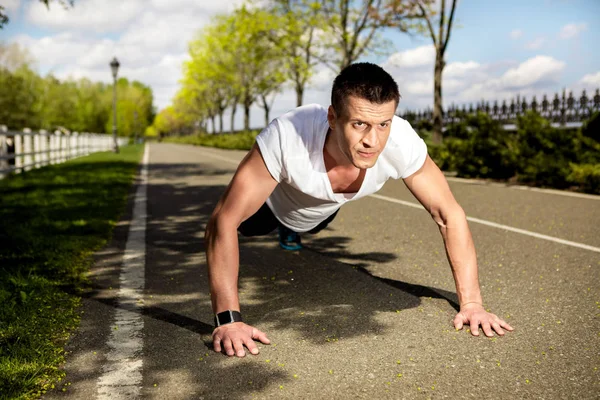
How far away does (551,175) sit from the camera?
11.4m

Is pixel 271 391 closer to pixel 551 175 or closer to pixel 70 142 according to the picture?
pixel 551 175

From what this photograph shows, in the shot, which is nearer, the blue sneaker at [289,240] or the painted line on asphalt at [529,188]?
the blue sneaker at [289,240]

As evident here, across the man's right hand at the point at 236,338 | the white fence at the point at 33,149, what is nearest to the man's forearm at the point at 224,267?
the man's right hand at the point at 236,338

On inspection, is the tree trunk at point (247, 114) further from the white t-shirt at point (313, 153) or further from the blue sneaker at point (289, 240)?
the white t-shirt at point (313, 153)

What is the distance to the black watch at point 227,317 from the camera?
9.89ft

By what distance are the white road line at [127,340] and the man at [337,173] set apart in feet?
1.55

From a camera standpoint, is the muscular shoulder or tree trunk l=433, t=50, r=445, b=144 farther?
tree trunk l=433, t=50, r=445, b=144

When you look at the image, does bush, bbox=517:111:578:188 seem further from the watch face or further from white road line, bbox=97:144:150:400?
the watch face

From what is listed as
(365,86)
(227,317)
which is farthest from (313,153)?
(227,317)

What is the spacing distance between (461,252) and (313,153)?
1122 mm

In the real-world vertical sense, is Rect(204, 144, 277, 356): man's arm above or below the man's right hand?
above

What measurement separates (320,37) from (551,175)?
906 inches

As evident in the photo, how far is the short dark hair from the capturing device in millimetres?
2715

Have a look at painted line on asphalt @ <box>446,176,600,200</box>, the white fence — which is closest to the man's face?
painted line on asphalt @ <box>446,176,600,200</box>
